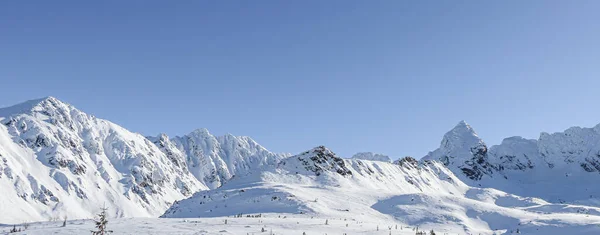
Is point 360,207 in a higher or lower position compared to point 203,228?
higher

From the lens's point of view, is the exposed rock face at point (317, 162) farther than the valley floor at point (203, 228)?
Yes

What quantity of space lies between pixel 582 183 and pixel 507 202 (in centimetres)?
10930

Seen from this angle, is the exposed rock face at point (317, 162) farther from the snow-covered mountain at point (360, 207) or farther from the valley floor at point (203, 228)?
the valley floor at point (203, 228)

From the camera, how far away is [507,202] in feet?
312

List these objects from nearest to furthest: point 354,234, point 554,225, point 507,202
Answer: point 354,234, point 554,225, point 507,202

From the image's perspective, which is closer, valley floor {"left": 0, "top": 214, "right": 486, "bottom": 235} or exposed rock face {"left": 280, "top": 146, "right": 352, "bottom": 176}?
valley floor {"left": 0, "top": 214, "right": 486, "bottom": 235}

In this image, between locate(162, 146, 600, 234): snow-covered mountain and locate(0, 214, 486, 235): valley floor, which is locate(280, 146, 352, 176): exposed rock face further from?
locate(0, 214, 486, 235): valley floor

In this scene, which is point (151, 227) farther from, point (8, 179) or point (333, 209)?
point (8, 179)

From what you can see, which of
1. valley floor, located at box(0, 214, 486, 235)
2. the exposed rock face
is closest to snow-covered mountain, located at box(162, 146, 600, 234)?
the exposed rock face

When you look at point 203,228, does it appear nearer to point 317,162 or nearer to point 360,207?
point 360,207

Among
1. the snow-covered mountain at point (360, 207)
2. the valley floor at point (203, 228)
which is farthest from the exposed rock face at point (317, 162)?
the valley floor at point (203, 228)

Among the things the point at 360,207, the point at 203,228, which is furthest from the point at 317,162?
the point at 203,228

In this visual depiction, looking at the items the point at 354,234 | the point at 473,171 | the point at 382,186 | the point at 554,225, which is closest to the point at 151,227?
the point at 354,234

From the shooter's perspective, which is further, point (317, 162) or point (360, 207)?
point (317, 162)
